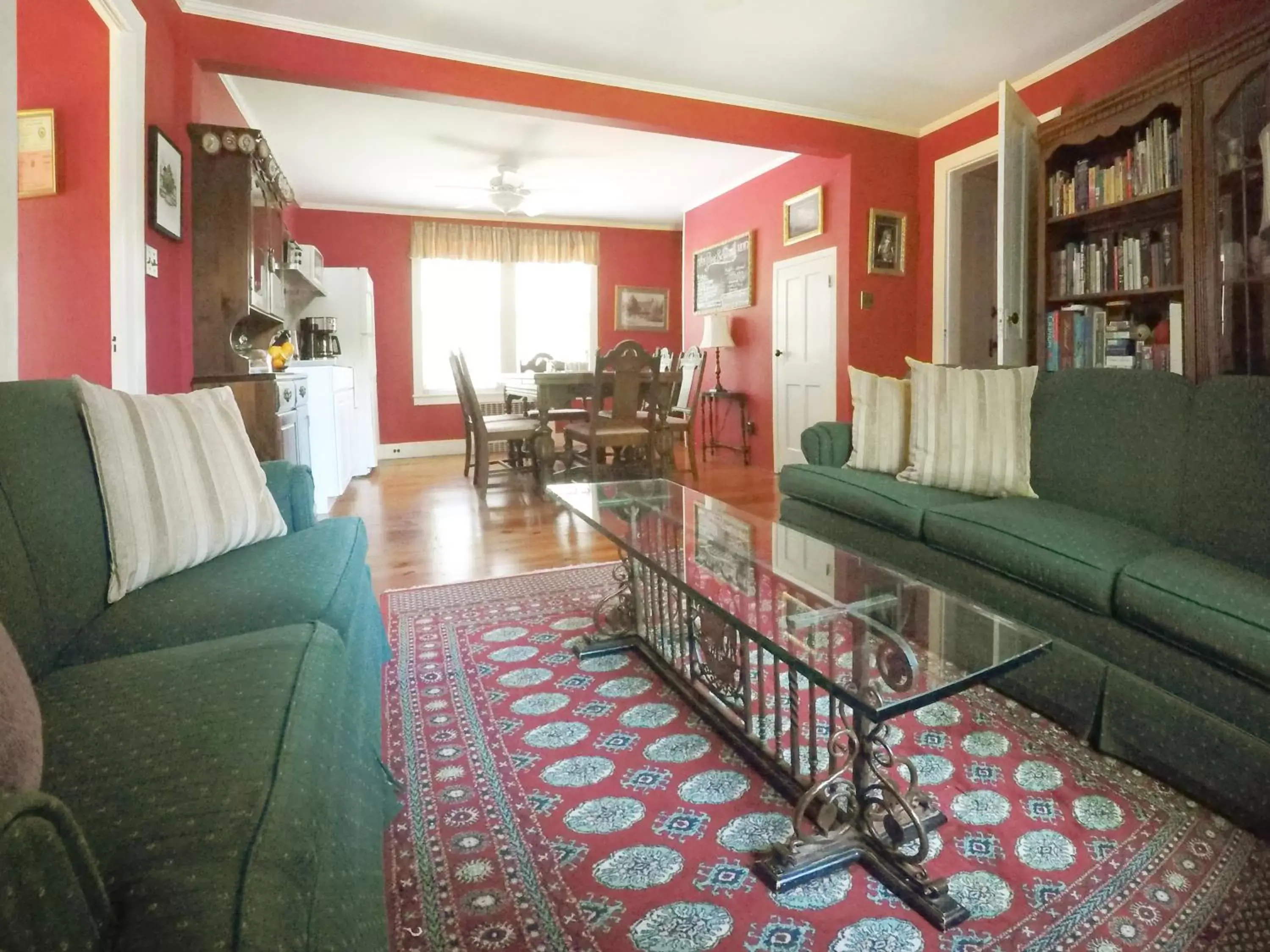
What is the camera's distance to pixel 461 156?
5.57 m

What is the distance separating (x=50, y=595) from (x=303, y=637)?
1.55 ft

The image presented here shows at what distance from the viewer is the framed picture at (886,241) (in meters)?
5.05

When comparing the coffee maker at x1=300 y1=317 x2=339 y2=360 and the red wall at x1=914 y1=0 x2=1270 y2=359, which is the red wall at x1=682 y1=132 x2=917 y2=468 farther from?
the coffee maker at x1=300 y1=317 x2=339 y2=360

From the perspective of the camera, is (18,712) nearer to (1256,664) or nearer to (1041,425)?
(1256,664)

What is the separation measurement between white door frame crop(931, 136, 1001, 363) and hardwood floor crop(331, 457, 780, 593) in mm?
1560

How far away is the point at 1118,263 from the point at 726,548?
2878 millimetres

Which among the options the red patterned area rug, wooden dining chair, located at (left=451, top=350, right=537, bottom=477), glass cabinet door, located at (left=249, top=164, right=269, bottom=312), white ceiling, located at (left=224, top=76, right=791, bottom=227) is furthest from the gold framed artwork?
wooden dining chair, located at (left=451, top=350, right=537, bottom=477)

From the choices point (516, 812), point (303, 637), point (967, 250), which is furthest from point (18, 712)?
point (967, 250)

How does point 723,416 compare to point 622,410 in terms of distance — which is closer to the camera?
point 622,410

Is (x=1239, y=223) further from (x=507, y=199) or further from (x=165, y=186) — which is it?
(x=507, y=199)

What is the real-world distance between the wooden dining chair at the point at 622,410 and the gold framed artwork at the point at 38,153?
8.86 feet

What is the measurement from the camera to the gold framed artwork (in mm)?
2686

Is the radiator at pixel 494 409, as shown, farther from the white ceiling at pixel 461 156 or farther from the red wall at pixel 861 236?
the red wall at pixel 861 236

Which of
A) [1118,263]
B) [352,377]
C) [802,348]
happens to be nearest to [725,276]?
[802,348]
